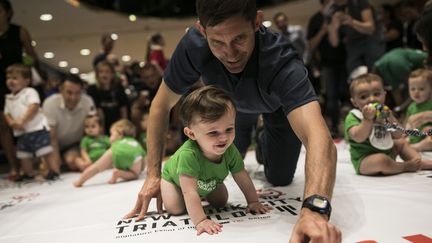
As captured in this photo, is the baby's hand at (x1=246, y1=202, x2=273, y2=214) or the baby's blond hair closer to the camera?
the baby's hand at (x1=246, y1=202, x2=273, y2=214)

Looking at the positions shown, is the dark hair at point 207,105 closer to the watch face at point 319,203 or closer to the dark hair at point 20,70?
the watch face at point 319,203

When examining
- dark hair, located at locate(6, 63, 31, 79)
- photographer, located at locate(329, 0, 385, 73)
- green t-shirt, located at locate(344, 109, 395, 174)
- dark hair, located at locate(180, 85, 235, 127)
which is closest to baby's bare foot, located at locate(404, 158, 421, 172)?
green t-shirt, located at locate(344, 109, 395, 174)

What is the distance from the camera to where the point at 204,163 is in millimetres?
1400

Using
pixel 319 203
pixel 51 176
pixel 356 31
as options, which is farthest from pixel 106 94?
pixel 319 203

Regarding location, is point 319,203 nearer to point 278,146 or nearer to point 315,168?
point 315,168

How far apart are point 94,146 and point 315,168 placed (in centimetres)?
259

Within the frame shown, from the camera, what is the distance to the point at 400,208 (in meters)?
1.36

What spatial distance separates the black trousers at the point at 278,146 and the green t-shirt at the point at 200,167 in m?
0.40

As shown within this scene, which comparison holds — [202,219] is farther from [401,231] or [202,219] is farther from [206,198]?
[401,231]

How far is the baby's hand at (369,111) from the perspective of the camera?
181 centimetres

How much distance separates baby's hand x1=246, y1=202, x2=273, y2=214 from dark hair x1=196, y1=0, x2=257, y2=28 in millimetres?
656

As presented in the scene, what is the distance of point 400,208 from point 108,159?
1.84 meters

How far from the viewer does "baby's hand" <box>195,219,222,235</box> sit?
4.04 ft

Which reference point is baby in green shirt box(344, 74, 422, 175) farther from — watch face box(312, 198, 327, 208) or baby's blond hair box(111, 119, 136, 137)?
baby's blond hair box(111, 119, 136, 137)
